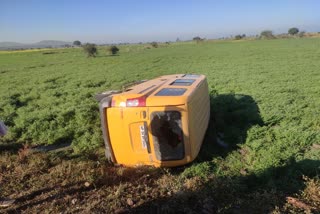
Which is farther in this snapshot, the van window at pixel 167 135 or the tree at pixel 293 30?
the tree at pixel 293 30

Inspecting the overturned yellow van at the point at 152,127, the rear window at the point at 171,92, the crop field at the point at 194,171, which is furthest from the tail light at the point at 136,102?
the crop field at the point at 194,171

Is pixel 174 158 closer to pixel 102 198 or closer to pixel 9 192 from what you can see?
pixel 102 198

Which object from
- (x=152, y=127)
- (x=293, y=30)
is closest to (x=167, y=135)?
(x=152, y=127)

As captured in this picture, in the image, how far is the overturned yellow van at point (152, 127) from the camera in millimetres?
5219

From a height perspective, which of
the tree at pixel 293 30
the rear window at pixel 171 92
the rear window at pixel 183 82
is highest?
the rear window at pixel 171 92

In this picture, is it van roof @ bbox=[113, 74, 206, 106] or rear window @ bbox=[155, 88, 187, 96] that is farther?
rear window @ bbox=[155, 88, 187, 96]

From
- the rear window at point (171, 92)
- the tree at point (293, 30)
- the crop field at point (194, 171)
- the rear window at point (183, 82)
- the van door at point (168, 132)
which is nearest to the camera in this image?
the crop field at point (194, 171)

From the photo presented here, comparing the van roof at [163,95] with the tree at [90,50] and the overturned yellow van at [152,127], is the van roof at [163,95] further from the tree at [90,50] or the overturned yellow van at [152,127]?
the tree at [90,50]

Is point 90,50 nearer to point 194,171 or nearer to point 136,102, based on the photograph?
point 136,102

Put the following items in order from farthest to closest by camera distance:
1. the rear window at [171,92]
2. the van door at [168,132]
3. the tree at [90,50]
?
the tree at [90,50], the rear window at [171,92], the van door at [168,132]

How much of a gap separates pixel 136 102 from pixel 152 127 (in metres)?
0.49

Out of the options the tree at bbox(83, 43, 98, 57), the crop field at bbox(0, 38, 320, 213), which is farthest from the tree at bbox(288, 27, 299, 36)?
the crop field at bbox(0, 38, 320, 213)

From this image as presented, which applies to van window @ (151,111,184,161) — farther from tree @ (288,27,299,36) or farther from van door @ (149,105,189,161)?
tree @ (288,27,299,36)

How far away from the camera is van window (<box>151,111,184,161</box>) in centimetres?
521
